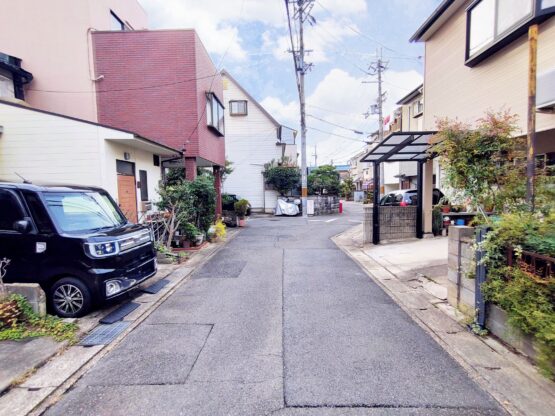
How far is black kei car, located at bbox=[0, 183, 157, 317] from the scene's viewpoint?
4.36 m

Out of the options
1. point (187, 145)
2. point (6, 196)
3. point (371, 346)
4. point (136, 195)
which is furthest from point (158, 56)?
point (371, 346)

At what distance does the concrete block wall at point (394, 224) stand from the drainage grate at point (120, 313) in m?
7.43

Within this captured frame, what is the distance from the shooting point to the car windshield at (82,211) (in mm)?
4605

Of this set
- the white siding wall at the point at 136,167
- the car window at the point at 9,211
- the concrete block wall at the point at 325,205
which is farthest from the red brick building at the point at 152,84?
the concrete block wall at the point at 325,205

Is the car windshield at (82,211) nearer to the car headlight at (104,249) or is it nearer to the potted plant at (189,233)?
the car headlight at (104,249)

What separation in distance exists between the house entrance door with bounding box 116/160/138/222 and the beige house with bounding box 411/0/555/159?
9257mm

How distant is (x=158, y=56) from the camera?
1066 centimetres

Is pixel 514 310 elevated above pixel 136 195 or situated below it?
below

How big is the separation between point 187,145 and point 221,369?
9018mm

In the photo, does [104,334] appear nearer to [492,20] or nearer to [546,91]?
[546,91]

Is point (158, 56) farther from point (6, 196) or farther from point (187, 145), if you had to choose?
point (6, 196)

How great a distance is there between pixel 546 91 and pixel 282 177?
56.6 ft

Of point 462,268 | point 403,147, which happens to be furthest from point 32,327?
point 403,147

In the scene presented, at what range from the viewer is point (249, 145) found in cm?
2359
